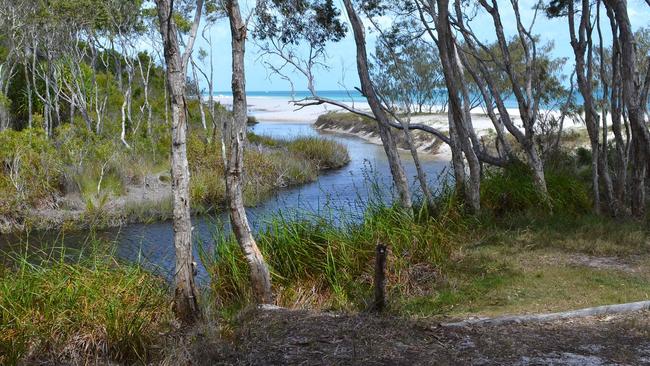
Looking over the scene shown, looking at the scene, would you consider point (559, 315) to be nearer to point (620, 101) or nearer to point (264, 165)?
point (620, 101)

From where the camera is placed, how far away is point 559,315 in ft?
23.0

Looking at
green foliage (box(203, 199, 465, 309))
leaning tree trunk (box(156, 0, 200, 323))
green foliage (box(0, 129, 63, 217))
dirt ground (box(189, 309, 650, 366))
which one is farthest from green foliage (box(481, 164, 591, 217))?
green foliage (box(0, 129, 63, 217))

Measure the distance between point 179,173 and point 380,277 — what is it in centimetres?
209

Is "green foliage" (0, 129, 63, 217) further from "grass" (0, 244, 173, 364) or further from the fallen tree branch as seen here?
the fallen tree branch

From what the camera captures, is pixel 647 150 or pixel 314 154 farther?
pixel 314 154

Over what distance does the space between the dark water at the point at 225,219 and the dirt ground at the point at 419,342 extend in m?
1.87

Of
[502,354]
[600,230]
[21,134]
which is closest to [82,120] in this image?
[21,134]

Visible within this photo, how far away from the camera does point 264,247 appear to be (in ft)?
30.9

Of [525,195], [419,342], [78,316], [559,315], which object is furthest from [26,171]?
[559,315]

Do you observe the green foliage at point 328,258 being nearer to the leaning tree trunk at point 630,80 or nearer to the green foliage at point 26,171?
the leaning tree trunk at point 630,80

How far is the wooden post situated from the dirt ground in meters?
0.26

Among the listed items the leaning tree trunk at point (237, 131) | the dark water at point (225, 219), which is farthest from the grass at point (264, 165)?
the leaning tree trunk at point (237, 131)

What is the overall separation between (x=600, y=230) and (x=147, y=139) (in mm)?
17205

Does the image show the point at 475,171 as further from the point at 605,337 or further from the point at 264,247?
the point at 605,337
